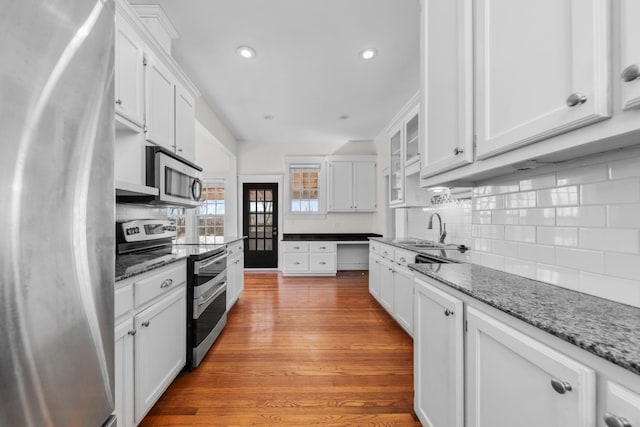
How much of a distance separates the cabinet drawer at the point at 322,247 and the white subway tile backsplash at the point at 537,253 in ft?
13.0

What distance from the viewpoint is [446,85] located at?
4.36 feet

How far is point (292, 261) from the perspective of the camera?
16.9ft

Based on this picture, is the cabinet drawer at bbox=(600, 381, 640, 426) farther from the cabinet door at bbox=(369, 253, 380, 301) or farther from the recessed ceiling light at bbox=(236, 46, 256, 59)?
the recessed ceiling light at bbox=(236, 46, 256, 59)

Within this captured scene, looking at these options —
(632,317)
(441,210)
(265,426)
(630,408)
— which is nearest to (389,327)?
(441,210)

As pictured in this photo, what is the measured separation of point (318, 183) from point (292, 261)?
1.72 m

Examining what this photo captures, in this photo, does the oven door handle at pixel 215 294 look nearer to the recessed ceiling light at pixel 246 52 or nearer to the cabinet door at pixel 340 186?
the recessed ceiling light at pixel 246 52

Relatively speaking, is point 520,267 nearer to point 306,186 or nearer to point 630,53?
point 630,53

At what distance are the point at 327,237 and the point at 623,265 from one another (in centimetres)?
473

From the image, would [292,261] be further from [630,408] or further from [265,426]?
[630,408]

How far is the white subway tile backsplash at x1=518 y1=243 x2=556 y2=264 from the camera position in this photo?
110cm

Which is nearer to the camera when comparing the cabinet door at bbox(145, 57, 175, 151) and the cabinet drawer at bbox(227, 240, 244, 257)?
the cabinet door at bbox(145, 57, 175, 151)

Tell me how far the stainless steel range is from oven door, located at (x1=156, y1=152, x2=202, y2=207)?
0.27 meters

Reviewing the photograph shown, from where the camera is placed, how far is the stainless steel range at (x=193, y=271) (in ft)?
6.26

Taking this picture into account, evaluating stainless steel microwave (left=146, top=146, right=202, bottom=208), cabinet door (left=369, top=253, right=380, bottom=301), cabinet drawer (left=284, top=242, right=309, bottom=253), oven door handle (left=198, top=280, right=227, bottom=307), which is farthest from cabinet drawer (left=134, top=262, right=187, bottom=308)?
cabinet drawer (left=284, top=242, right=309, bottom=253)
